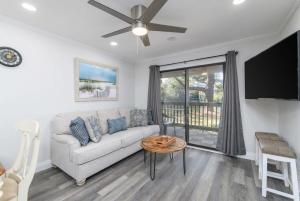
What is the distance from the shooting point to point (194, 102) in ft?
11.9

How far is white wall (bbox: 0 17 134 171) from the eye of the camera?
2094 mm

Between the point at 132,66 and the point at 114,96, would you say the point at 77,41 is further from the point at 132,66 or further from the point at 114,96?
the point at 132,66

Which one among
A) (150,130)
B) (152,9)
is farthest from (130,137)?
(152,9)

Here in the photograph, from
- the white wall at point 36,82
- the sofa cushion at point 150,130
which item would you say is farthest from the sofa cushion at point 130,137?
the white wall at point 36,82

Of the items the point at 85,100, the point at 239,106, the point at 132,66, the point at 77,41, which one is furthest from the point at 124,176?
the point at 132,66

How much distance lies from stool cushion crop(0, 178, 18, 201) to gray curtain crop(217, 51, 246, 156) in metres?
3.19

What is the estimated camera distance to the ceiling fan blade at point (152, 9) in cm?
132

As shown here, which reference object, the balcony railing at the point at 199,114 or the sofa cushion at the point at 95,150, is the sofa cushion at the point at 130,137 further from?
the balcony railing at the point at 199,114

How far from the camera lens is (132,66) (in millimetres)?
4520

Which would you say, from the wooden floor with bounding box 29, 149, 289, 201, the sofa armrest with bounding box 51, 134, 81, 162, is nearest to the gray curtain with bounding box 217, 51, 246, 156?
the wooden floor with bounding box 29, 149, 289, 201

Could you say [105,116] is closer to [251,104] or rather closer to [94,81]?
[94,81]

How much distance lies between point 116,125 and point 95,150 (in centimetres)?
95

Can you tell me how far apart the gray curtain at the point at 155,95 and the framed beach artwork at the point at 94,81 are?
948mm

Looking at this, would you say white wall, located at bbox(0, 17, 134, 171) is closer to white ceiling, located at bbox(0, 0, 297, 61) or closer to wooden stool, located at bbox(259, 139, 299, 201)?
white ceiling, located at bbox(0, 0, 297, 61)
